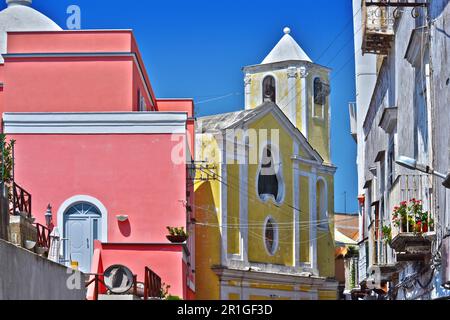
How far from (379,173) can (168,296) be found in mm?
6606

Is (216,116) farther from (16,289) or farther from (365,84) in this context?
(16,289)

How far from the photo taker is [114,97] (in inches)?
1232

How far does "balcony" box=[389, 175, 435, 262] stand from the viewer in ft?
57.9

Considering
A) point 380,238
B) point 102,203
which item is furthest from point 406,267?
point 102,203

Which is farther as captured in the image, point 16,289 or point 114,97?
point 114,97

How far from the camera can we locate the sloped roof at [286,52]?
5194 centimetres

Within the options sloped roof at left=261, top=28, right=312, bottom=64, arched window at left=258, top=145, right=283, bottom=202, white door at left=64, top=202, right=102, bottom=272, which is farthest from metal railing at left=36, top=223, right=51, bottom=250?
sloped roof at left=261, top=28, right=312, bottom=64

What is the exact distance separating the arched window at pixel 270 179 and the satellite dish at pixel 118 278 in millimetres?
19756

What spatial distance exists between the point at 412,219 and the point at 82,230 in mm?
13458

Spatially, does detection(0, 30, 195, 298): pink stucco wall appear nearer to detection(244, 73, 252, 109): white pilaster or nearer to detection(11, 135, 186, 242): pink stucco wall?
detection(11, 135, 186, 242): pink stucco wall

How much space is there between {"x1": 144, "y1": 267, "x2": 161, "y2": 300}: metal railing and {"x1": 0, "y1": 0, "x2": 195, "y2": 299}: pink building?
110 centimetres

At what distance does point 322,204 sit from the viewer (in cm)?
4750

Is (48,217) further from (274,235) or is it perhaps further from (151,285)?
(274,235)

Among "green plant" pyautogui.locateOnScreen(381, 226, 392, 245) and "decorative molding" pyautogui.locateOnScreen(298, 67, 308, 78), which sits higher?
"decorative molding" pyautogui.locateOnScreen(298, 67, 308, 78)
